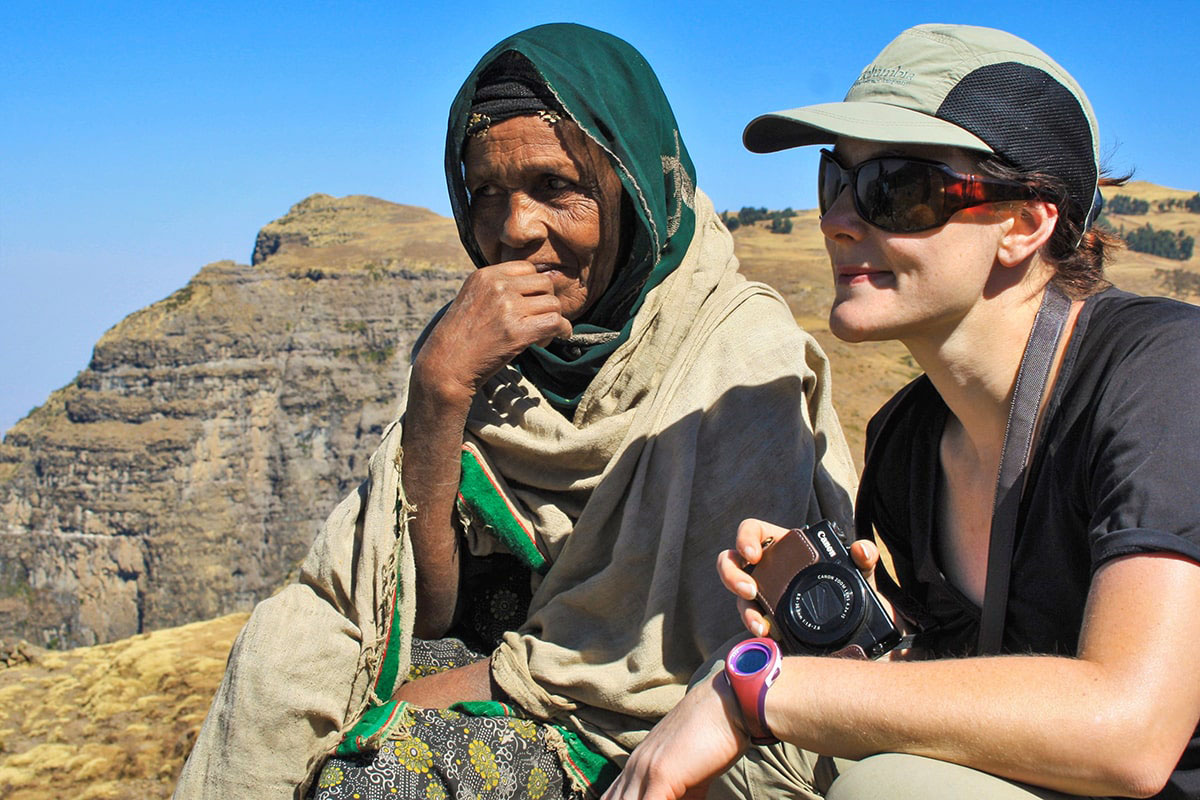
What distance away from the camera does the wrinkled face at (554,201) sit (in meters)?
2.74

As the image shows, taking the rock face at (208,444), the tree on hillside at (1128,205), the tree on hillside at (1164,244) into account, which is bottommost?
the rock face at (208,444)

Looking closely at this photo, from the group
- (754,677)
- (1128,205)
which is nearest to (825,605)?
(754,677)

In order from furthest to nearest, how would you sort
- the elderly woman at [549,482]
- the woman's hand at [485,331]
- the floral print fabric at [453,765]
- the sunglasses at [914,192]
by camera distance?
1. the woman's hand at [485,331]
2. the elderly woman at [549,482]
3. the floral print fabric at [453,765]
4. the sunglasses at [914,192]

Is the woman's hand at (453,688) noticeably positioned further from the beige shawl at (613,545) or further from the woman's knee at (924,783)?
the woman's knee at (924,783)

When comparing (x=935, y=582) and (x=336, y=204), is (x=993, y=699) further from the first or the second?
(x=336, y=204)

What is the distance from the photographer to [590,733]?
255cm

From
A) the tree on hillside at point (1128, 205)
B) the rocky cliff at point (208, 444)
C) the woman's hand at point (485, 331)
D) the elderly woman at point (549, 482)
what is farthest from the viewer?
the rocky cliff at point (208, 444)

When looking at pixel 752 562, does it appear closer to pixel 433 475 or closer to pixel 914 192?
pixel 914 192

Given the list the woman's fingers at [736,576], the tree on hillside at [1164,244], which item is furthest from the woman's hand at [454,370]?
the tree on hillside at [1164,244]

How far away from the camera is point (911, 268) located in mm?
1880

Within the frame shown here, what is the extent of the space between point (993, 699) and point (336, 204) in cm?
9539

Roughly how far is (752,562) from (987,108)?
2.98ft

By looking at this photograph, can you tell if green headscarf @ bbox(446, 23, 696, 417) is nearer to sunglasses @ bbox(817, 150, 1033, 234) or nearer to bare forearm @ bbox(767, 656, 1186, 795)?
sunglasses @ bbox(817, 150, 1033, 234)

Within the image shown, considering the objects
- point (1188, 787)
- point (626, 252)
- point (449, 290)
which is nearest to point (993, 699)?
point (1188, 787)
